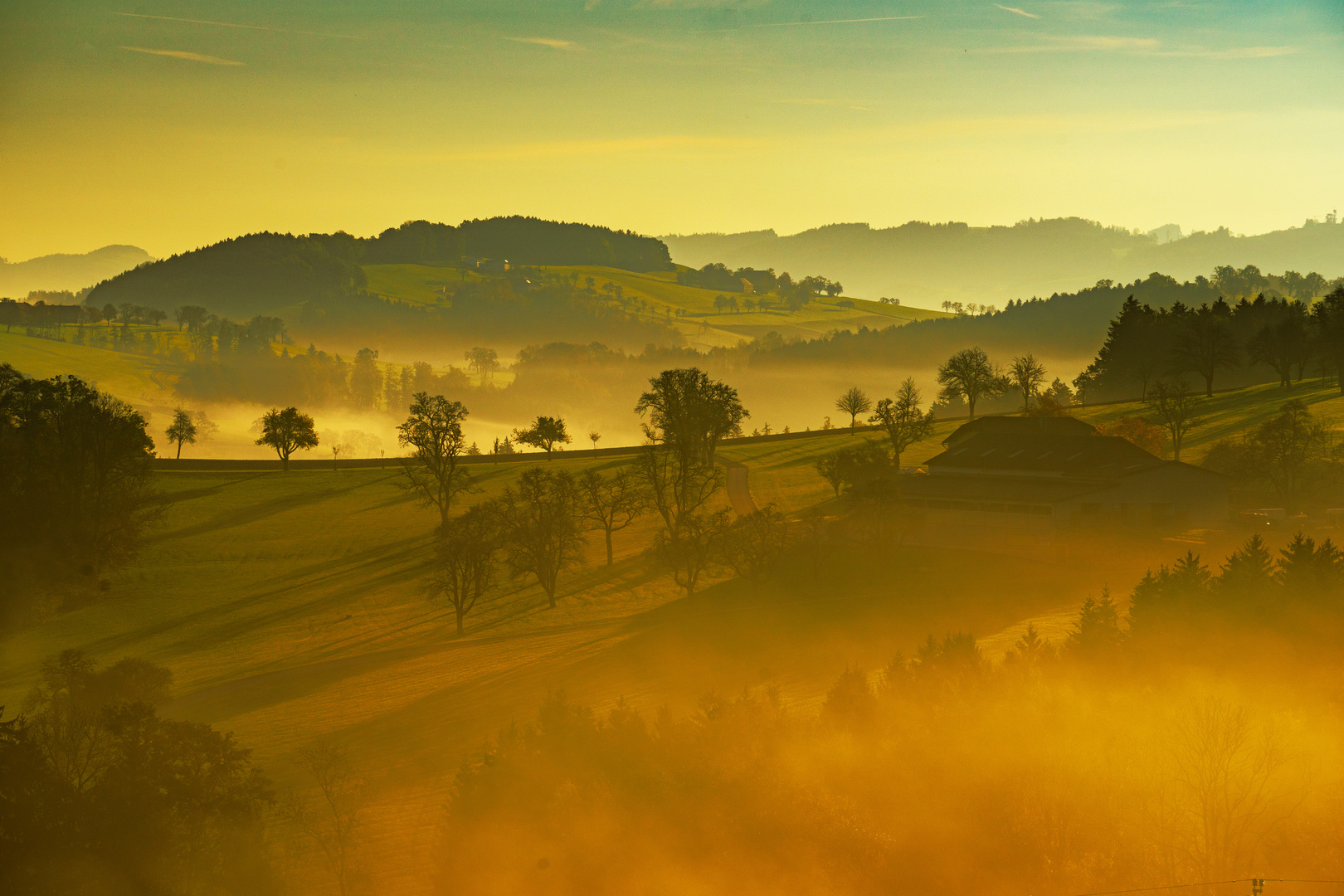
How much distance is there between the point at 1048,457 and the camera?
72875mm

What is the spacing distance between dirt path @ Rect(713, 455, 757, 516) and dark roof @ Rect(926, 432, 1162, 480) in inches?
615

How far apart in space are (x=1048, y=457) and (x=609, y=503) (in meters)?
34.3

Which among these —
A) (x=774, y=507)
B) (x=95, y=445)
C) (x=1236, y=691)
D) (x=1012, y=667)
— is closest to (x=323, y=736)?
(x=95, y=445)

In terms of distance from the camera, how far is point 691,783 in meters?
26.8

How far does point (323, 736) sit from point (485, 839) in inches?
590

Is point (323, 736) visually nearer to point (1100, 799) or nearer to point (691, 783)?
point (691, 783)

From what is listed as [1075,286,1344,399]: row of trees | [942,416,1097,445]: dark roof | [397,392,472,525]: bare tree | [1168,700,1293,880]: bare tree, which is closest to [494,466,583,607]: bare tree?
[397,392,472,525]: bare tree

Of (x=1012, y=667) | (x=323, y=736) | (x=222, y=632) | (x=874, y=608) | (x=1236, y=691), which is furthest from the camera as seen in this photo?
(x=222, y=632)

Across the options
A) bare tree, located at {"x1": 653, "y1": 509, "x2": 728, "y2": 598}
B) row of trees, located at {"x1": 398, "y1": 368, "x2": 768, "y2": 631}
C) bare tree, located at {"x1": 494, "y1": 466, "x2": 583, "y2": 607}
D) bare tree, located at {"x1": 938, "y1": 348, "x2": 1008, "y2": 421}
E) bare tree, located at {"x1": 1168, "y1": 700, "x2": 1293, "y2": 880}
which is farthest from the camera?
bare tree, located at {"x1": 938, "y1": 348, "x2": 1008, "y2": 421}

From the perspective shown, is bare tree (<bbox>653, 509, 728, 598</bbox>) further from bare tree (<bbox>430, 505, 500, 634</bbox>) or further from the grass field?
bare tree (<bbox>430, 505, 500, 634</bbox>)

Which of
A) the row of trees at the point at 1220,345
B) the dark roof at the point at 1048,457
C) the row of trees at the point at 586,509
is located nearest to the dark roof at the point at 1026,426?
the dark roof at the point at 1048,457

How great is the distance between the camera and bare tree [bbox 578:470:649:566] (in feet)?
232

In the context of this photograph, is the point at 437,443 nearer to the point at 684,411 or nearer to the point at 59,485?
the point at 684,411

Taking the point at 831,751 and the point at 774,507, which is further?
the point at 774,507
